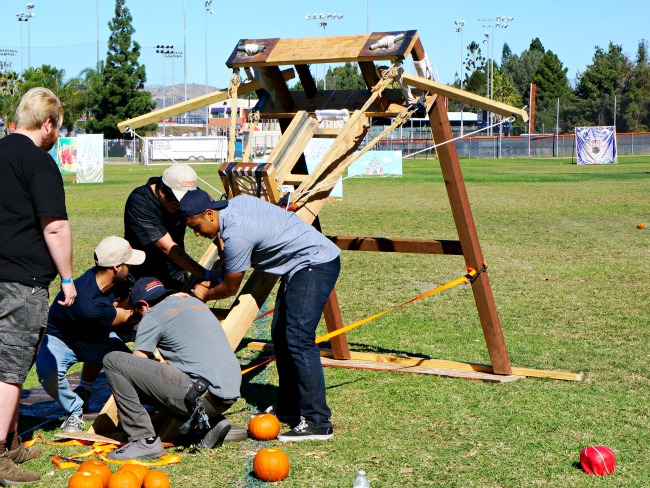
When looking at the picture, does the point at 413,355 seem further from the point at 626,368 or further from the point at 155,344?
the point at 155,344

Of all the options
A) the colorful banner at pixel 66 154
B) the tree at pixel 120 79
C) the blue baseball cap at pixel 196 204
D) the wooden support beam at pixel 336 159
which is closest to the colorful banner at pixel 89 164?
the colorful banner at pixel 66 154

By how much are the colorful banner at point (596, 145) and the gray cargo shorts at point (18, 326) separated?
52.4 m

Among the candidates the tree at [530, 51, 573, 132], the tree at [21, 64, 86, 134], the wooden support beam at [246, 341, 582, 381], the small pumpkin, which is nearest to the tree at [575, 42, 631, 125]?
the tree at [530, 51, 573, 132]

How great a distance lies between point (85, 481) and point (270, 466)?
3.47ft

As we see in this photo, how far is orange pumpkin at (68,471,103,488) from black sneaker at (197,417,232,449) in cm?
115

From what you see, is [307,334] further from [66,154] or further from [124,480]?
[66,154]

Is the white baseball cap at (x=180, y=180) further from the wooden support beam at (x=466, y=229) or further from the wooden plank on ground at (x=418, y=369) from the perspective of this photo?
the wooden plank on ground at (x=418, y=369)

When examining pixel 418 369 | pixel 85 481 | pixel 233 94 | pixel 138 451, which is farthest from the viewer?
pixel 418 369

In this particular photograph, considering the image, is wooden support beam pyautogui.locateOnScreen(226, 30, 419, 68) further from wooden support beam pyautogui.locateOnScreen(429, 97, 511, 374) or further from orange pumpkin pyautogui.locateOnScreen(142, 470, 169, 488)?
orange pumpkin pyautogui.locateOnScreen(142, 470, 169, 488)

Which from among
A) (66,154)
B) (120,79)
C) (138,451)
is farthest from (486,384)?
(120,79)

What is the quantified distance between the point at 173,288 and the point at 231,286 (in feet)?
4.57

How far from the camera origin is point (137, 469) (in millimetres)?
5414

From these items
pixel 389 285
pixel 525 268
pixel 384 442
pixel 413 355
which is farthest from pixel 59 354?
pixel 525 268

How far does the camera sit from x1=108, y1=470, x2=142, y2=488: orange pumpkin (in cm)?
518
